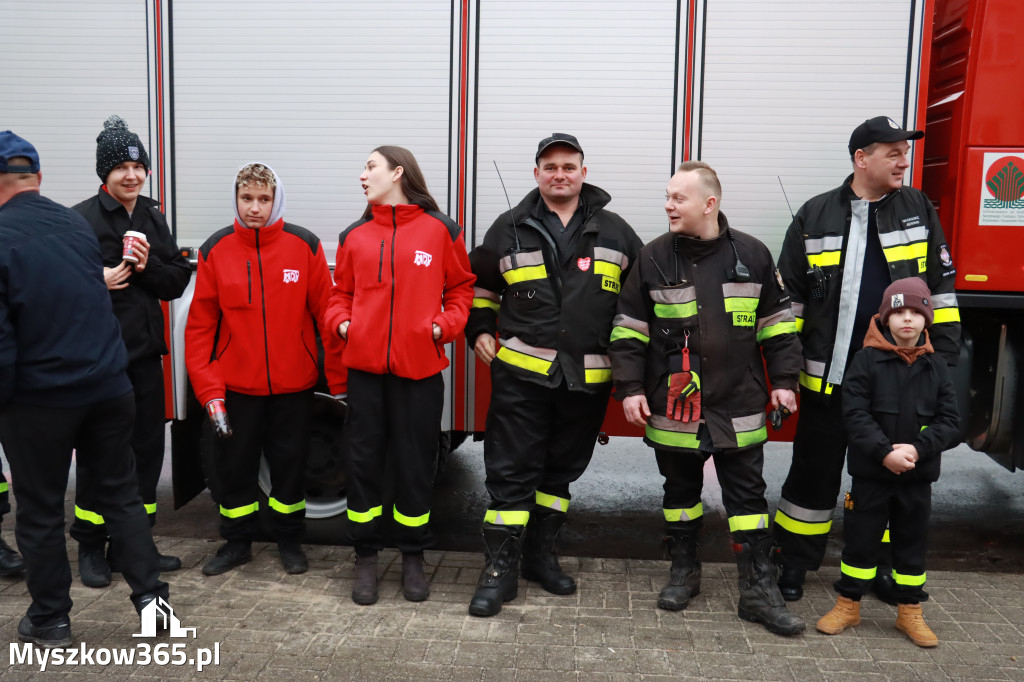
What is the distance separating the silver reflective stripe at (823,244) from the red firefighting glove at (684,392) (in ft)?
2.60

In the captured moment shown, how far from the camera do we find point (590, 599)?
3.97m

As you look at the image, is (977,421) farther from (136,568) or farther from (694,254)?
(136,568)

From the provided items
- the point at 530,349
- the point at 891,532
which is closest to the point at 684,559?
the point at 891,532

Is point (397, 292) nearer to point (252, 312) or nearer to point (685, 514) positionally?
point (252, 312)

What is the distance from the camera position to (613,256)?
3959 mm

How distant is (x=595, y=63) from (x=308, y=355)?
199 cm

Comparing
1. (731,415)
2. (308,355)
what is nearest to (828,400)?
(731,415)

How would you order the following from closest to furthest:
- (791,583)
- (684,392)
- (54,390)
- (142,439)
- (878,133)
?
(54,390)
(684,392)
(878,133)
(791,583)
(142,439)

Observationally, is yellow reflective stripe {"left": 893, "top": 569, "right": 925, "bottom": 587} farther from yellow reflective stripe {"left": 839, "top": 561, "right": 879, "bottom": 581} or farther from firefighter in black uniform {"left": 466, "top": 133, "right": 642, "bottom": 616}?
firefighter in black uniform {"left": 466, "top": 133, "right": 642, "bottom": 616}

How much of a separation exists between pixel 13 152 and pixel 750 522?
3.27 meters

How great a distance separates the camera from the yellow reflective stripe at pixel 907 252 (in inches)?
152

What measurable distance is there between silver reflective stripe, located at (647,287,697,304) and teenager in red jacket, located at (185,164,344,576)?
1552mm

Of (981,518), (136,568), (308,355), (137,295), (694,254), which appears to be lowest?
(981,518)

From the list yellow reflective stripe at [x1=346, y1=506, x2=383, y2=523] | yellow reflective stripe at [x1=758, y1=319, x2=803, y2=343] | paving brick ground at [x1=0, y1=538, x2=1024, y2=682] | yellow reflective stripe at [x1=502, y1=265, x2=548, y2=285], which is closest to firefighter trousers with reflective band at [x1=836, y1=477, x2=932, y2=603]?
paving brick ground at [x1=0, y1=538, x2=1024, y2=682]
